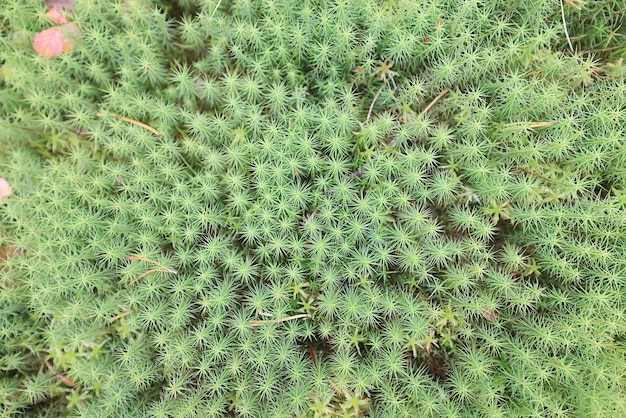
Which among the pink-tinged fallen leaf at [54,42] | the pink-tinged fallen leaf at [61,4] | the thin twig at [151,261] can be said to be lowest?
the thin twig at [151,261]

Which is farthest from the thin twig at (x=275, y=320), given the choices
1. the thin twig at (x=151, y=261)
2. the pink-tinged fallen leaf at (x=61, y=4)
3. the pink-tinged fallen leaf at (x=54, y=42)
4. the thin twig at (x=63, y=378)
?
the pink-tinged fallen leaf at (x=61, y=4)

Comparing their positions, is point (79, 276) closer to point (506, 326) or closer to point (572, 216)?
point (506, 326)

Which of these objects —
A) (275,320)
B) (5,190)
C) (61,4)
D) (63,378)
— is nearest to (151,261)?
(275,320)

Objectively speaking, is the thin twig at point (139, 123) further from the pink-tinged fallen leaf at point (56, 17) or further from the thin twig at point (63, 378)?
the thin twig at point (63, 378)

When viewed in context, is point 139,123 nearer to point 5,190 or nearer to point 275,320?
point 5,190

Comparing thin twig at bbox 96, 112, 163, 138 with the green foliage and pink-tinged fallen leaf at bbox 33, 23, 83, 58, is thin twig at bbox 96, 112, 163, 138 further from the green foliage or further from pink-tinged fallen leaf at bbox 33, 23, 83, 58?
pink-tinged fallen leaf at bbox 33, 23, 83, 58

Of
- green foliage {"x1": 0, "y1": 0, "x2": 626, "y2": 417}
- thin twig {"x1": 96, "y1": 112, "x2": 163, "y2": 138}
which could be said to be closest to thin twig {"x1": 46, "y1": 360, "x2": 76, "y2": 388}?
green foliage {"x1": 0, "y1": 0, "x2": 626, "y2": 417}
